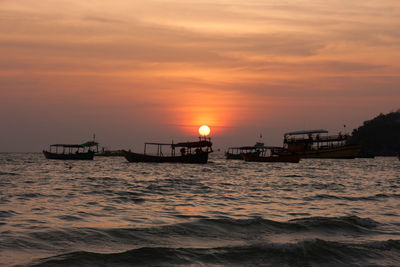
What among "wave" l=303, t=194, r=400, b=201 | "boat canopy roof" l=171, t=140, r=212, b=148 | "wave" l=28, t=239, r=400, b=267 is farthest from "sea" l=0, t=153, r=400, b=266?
"boat canopy roof" l=171, t=140, r=212, b=148

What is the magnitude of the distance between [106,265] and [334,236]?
647 centimetres

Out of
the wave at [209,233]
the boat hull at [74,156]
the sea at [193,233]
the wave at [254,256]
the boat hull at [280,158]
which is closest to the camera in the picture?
the wave at [254,256]

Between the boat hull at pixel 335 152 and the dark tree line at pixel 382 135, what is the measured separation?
7826 cm

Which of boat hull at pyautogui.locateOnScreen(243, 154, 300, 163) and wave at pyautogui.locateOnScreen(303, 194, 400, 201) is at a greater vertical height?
boat hull at pyautogui.locateOnScreen(243, 154, 300, 163)

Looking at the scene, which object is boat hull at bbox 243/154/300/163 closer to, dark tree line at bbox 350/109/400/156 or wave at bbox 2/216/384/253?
wave at bbox 2/216/384/253

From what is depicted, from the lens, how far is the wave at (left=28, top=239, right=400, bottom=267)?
359 inches

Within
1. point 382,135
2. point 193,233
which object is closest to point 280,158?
point 193,233

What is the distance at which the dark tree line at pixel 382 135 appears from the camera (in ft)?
604

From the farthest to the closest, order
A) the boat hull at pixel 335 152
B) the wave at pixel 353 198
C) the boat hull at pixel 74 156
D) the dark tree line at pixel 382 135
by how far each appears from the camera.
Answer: the dark tree line at pixel 382 135 → the boat hull at pixel 335 152 → the boat hull at pixel 74 156 → the wave at pixel 353 198

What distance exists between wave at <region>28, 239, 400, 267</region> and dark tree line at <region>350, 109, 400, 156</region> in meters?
182

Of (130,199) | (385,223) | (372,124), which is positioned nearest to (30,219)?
(130,199)

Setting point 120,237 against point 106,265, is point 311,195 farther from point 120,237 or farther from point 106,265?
point 106,265

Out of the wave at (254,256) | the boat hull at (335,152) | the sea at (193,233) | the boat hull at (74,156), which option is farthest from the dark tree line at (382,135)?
the wave at (254,256)

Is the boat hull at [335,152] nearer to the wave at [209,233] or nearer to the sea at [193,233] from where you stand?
the sea at [193,233]
